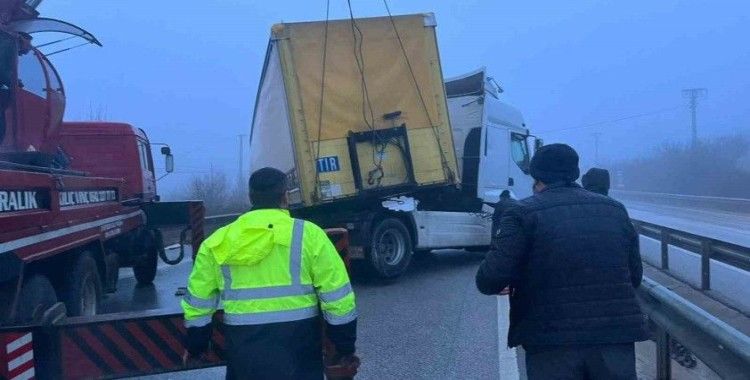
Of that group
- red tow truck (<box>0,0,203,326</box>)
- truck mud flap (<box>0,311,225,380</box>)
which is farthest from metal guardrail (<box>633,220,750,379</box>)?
red tow truck (<box>0,0,203,326</box>)

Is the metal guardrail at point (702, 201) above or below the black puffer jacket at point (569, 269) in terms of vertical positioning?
below

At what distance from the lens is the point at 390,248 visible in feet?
38.5

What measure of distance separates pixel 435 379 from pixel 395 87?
18.3ft

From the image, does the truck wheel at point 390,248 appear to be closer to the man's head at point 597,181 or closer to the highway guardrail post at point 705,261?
the highway guardrail post at point 705,261

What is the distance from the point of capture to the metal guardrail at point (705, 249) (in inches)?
336

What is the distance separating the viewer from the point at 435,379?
6.19 metres

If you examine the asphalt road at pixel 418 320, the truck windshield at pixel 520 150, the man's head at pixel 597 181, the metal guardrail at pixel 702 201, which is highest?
the truck windshield at pixel 520 150

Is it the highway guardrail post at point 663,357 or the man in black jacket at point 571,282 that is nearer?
the man in black jacket at point 571,282

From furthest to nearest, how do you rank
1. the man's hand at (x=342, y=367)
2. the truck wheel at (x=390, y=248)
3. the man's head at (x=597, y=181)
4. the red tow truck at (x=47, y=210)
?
the truck wheel at (x=390, y=248) < the man's head at (x=597, y=181) < the red tow truck at (x=47, y=210) < the man's hand at (x=342, y=367)

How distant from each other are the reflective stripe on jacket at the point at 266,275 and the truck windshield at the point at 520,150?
1170 cm

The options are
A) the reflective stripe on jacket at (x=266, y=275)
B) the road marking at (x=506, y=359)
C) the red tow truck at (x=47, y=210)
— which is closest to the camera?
the reflective stripe on jacket at (x=266, y=275)

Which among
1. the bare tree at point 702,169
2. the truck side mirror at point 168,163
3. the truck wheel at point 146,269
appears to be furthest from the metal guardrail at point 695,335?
the bare tree at point 702,169

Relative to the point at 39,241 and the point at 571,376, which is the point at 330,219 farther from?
the point at 571,376

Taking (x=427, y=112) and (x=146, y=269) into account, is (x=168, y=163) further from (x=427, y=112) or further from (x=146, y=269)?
(x=427, y=112)
